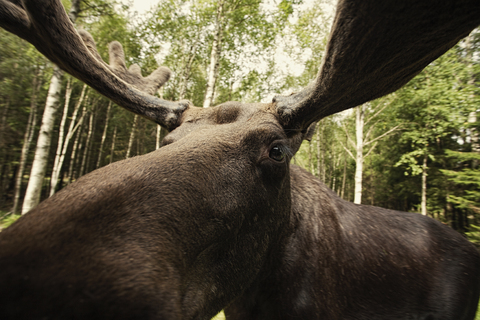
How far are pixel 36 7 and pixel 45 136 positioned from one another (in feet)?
26.5

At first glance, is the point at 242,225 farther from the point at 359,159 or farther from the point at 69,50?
the point at 359,159

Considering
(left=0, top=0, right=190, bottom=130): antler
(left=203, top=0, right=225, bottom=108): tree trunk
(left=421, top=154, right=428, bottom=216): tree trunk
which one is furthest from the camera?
(left=421, top=154, right=428, bottom=216): tree trunk

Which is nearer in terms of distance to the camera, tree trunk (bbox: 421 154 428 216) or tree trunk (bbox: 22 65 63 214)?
tree trunk (bbox: 22 65 63 214)

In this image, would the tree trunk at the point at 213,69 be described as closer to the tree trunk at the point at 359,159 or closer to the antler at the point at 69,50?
the antler at the point at 69,50

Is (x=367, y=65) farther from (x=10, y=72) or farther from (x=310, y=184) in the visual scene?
(x=10, y=72)

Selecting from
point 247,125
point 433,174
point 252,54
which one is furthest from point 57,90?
point 433,174

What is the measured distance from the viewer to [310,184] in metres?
2.52

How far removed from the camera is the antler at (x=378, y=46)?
3.69ft

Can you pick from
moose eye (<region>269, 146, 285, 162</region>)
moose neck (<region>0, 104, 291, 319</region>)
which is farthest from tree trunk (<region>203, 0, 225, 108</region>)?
moose neck (<region>0, 104, 291, 319</region>)

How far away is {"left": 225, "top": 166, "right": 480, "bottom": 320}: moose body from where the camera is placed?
5.99ft

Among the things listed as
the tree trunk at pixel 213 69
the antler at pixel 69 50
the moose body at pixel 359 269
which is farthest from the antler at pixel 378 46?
the tree trunk at pixel 213 69

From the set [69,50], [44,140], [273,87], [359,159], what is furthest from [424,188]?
[44,140]

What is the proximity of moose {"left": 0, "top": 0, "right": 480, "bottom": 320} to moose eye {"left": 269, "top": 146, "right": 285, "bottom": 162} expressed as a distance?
1 cm

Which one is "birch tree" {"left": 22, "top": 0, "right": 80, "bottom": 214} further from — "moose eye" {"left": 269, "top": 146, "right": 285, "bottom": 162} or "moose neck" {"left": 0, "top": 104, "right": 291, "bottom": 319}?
"moose eye" {"left": 269, "top": 146, "right": 285, "bottom": 162}
